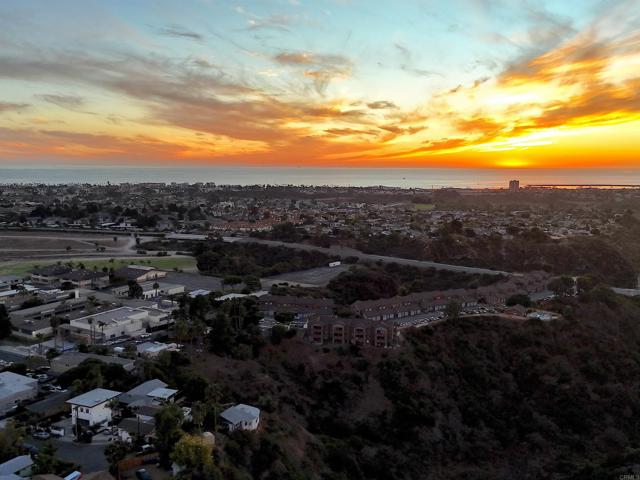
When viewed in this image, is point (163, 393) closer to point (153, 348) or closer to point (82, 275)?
point (153, 348)

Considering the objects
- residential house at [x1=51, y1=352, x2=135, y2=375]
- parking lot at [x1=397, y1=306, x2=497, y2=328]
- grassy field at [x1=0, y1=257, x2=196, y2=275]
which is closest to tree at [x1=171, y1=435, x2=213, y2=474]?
residential house at [x1=51, y1=352, x2=135, y2=375]

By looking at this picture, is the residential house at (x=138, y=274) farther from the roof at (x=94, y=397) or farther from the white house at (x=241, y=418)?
the white house at (x=241, y=418)

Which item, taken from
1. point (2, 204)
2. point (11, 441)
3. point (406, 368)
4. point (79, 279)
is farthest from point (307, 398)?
point (2, 204)

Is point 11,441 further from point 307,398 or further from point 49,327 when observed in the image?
point 49,327

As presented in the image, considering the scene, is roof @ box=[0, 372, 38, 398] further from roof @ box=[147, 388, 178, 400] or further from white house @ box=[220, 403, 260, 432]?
white house @ box=[220, 403, 260, 432]

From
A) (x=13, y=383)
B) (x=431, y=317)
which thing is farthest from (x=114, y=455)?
(x=431, y=317)

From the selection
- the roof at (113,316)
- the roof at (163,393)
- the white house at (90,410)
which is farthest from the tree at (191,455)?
the roof at (113,316)
